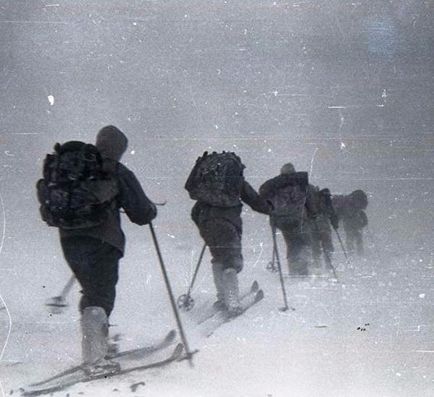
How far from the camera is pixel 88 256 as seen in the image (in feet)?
4.29

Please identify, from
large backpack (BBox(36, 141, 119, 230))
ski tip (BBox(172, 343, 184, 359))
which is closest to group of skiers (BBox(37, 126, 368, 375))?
large backpack (BBox(36, 141, 119, 230))

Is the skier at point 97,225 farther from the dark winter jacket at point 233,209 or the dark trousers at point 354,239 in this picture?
the dark trousers at point 354,239

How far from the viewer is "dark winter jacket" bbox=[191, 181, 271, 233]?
1.40 meters

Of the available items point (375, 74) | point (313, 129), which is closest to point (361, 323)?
point (313, 129)

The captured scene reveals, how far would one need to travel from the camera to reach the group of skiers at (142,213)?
4.06 feet

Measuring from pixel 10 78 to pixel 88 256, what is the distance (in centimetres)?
46

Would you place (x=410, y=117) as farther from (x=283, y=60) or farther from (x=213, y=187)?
(x=213, y=187)

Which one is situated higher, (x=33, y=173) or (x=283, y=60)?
(x=283, y=60)

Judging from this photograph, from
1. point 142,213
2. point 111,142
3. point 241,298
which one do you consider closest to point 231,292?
point 241,298

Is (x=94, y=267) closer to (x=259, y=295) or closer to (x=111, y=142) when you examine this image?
(x=111, y=142)

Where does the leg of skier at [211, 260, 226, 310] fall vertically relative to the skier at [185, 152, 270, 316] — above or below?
below

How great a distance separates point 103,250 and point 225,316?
312mm

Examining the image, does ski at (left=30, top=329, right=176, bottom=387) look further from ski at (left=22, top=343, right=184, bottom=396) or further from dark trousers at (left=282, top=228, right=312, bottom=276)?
dark trousers at (left=282, top=228, right=312, bottom=276)

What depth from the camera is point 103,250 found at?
1.31m
